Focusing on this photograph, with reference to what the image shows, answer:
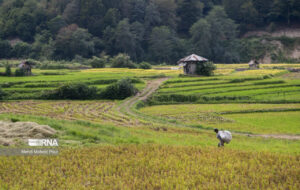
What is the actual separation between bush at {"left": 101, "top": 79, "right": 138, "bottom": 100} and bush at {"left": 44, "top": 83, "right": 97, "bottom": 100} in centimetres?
135

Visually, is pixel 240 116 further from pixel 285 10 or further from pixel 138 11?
pixel 285 10

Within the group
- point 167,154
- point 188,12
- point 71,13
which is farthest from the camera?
point 188,12

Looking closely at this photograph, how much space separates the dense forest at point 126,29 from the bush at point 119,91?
43921 millimetres

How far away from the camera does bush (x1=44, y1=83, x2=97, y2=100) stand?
35031 mm

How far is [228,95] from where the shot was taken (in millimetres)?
33062

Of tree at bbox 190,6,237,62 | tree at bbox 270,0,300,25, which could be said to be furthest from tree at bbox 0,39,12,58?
tree at bbox 270,0,300,25

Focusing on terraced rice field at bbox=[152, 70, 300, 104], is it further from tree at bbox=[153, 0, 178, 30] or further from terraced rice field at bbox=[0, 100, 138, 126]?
tree at bbox=[153, 0, 178, 30]

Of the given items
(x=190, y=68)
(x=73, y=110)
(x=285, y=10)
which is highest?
(x=285, y=10)

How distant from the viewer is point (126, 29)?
8106 cm

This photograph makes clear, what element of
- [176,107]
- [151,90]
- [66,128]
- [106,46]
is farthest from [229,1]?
[66,128]

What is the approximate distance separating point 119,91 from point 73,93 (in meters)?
4.98

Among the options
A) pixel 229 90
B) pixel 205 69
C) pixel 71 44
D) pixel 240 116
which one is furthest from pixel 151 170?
pixel 71 44

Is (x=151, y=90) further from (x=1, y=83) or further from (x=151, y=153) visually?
(x=151, y=153)

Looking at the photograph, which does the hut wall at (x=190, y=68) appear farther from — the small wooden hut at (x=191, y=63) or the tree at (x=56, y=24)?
the tree at (x=56, y=24)
